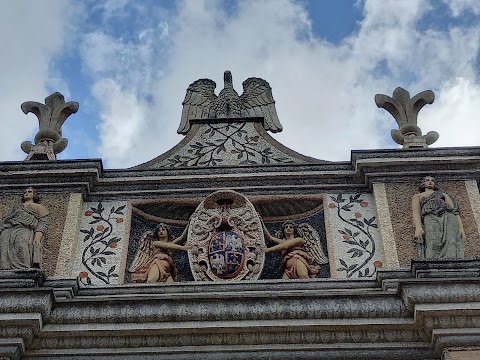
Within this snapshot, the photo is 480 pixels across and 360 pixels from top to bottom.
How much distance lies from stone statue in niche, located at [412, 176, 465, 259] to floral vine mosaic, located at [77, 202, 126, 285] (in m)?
3.00

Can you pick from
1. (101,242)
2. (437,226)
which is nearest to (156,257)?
(101,242)

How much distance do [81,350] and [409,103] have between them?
16.5 feet

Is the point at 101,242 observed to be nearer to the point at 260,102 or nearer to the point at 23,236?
the point at 23,236

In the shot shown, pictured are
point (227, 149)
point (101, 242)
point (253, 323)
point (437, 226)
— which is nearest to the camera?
point (253, 323)

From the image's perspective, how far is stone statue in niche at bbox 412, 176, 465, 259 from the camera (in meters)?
8.99

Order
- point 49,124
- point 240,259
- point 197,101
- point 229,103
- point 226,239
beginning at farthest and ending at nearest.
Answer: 1. point 197,101
2. point 229,103
3. point 49,124
4. point 226,239
5. point 240,259

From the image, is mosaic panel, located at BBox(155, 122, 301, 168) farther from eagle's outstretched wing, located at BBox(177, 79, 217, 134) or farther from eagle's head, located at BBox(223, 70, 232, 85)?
eagle's head, located at BBox(223, 70, 232, 85)

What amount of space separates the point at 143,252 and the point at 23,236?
1.22 meters

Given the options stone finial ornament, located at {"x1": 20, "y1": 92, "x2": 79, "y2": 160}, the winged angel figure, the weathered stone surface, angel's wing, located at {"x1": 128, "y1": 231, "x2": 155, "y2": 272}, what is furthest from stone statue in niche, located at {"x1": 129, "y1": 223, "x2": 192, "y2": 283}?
the winged angel figure

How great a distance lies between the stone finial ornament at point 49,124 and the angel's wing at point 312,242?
3.06 m

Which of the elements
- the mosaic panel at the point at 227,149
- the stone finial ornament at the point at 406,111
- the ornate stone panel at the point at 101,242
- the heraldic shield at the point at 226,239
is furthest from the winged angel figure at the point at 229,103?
the ornate stone panel at the point at 101,242

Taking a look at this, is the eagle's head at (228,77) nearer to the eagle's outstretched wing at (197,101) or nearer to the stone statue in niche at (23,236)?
the eagle's outstretched wing at (197,101)

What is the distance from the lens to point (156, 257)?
9.53m

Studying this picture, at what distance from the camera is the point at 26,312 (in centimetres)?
825
